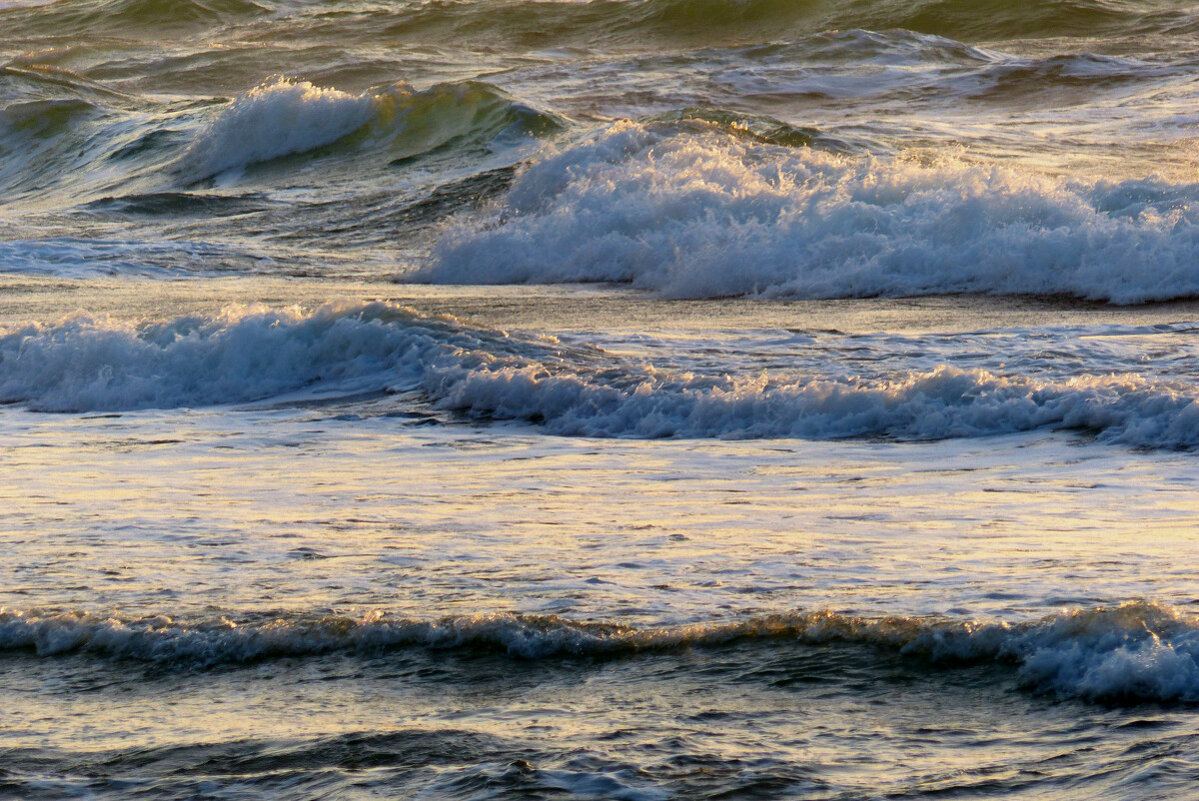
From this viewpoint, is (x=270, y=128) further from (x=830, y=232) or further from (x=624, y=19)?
(x=624, y=19)

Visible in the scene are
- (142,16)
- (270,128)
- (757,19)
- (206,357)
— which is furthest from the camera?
(142,16)

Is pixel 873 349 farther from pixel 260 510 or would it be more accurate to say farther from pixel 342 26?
pixel 342 26

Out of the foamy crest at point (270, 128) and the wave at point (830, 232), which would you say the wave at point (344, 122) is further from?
the wave at point (830, 232)

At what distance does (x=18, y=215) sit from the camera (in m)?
19.0

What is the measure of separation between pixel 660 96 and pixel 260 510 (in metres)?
19.9

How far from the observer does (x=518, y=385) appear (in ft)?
25.9

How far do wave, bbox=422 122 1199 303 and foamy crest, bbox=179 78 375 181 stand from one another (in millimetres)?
8154

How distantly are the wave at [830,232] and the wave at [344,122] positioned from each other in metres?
6.56

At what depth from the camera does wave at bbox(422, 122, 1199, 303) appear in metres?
11.6

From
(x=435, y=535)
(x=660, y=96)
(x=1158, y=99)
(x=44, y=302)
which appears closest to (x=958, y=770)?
(x=435, y=535)

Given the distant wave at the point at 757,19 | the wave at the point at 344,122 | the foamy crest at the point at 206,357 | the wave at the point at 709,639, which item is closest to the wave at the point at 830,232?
the foamy crest at the point at 206,357

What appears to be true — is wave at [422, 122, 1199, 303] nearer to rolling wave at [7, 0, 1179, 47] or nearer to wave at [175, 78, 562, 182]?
wave at [175, 78, 562, 182]

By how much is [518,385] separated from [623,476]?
1846mm

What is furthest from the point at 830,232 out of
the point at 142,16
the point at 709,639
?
the point at 142,16
